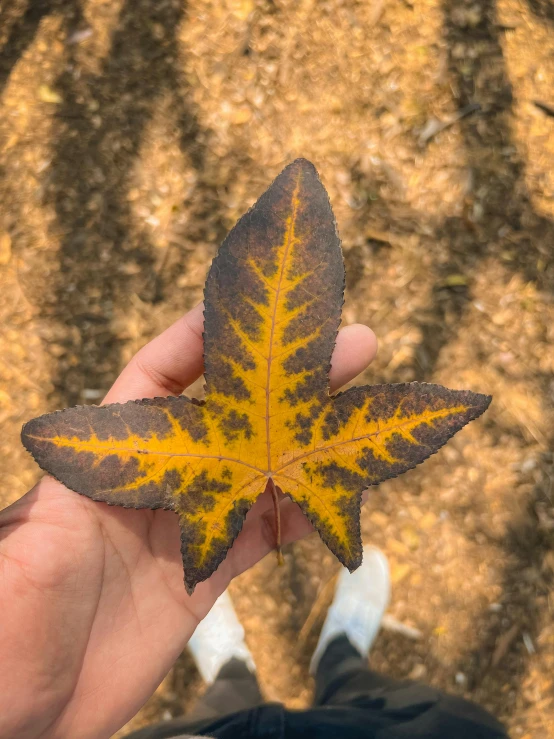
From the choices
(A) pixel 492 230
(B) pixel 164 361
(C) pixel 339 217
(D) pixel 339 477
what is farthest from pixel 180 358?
(A) pixel 492 230

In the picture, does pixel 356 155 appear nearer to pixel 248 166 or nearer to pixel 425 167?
pixel 425 167

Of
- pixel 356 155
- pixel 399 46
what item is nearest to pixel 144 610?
pixel 356 155

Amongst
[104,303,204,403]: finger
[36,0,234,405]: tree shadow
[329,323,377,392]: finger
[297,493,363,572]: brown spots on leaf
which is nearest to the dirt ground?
[36,0,234,405]: tree shadow

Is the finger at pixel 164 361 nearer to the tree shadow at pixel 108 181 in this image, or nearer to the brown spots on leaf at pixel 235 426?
the brown spots on leaf at pixel 235 426

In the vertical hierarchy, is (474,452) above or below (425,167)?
below

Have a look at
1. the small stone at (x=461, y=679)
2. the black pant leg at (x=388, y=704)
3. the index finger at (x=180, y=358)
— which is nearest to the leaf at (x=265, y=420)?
the index finger at (x=180, y=358)

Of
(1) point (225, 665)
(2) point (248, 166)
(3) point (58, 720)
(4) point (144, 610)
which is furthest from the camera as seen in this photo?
(2) point (248, 166)

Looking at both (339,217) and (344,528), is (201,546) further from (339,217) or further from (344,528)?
(339,217)
